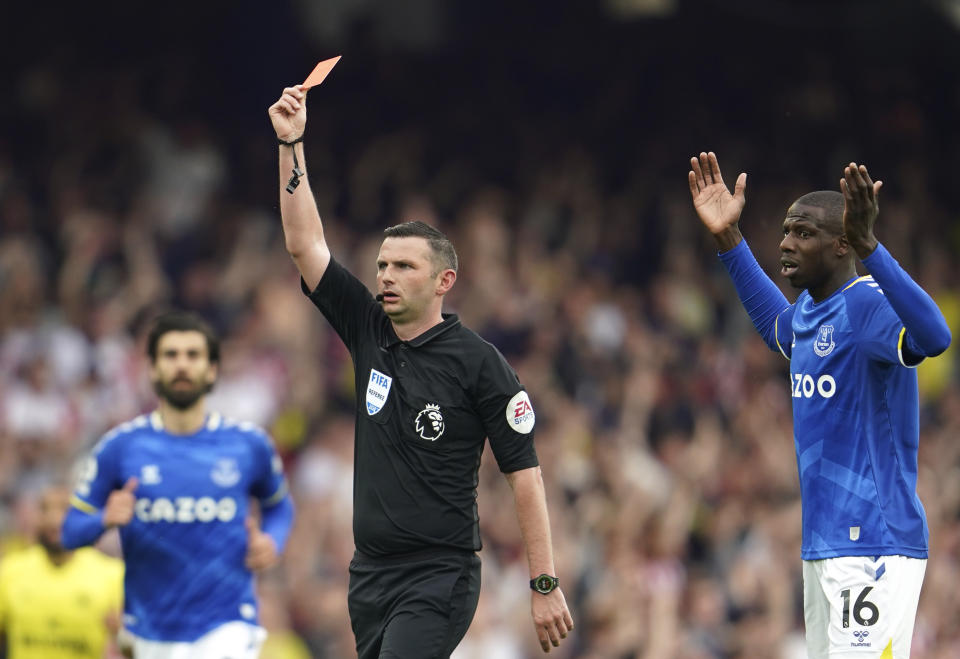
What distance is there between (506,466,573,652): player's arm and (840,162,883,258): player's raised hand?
5.65 ft

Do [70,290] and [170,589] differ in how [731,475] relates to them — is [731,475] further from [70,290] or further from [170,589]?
[170,589]

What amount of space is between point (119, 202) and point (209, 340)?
7.35 m

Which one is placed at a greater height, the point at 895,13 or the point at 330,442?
the point at 895,13

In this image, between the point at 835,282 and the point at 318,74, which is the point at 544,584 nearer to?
the point at 835,282

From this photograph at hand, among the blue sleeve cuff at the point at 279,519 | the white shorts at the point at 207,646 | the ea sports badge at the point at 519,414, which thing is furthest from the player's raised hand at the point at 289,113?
the white shorts at the point at 207,646

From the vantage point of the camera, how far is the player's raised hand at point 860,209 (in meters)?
5.84

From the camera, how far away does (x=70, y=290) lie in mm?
14141

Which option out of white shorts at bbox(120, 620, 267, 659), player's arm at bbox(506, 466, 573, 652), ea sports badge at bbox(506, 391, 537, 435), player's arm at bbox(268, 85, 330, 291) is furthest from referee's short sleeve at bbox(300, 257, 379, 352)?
white shorts at bbox(120, 620, 267, 659)

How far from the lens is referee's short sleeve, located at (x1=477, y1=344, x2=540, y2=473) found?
6.71 metres

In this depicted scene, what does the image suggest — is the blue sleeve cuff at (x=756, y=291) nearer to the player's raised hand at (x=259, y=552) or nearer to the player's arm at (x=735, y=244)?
the player's arm at (x=735, y=244)

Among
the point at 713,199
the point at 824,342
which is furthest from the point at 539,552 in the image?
the point at 713,199

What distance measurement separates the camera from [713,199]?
23.1ft

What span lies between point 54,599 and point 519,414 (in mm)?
3988

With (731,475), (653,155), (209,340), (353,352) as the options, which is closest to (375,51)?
(653,155)
